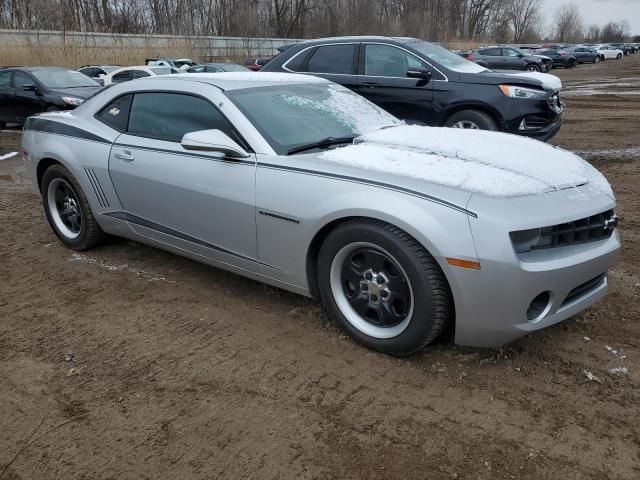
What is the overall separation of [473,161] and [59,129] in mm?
3442

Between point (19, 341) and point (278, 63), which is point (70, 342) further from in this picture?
point (278, 63)

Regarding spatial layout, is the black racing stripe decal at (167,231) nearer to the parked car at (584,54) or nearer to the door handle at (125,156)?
the door handle at (125,156)

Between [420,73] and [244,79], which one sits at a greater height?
[244,79]

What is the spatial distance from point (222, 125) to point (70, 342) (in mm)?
1623

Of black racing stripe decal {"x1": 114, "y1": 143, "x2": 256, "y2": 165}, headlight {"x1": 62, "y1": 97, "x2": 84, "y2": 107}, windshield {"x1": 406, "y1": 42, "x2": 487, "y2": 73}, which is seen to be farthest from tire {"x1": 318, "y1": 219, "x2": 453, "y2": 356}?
headlight {"x1": 62, "y1": 97, "x2": 84, "y2": 107}

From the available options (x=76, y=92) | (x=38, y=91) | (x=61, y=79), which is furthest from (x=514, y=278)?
(x=61, y=79)

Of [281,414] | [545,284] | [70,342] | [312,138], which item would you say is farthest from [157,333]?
[545,284]

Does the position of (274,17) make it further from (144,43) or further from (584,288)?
(584,288)

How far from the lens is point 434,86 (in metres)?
7.39

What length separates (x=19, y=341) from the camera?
3469mm

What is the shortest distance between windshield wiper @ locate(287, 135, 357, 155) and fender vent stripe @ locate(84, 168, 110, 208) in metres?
1.76

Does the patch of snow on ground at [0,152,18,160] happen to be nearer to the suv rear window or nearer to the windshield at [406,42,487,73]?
the suv rear window

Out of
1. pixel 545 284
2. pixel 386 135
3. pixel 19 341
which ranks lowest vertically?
pixel 19 341

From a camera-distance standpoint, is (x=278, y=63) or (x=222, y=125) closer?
(x=222, y=125)
